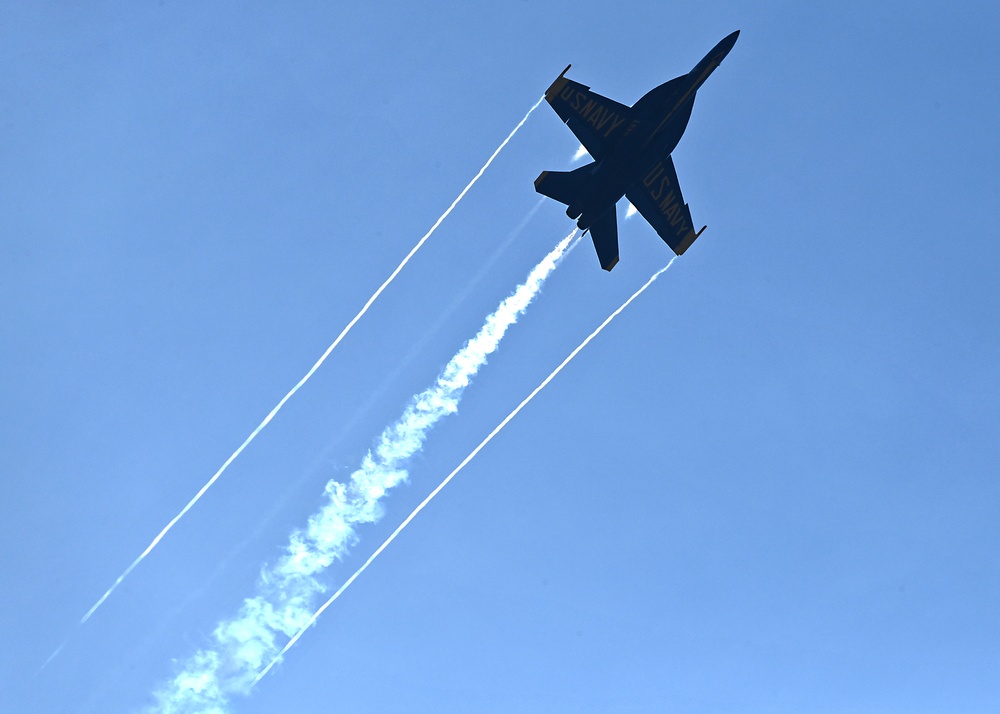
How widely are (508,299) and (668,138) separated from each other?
56.1ft

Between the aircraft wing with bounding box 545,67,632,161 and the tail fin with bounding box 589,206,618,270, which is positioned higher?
the aircraft wing with bounding box 545,67,632,161

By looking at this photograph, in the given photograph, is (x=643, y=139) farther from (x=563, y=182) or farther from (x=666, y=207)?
(x=666, y=207)

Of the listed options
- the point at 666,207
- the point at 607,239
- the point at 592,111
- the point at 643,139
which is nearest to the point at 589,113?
the point at 592,111

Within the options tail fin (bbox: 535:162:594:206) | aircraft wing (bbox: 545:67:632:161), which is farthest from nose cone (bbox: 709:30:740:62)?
tail fin (bbox: 535:162:594:206)

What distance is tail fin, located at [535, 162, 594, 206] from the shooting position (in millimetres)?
57531

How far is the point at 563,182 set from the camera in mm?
57875

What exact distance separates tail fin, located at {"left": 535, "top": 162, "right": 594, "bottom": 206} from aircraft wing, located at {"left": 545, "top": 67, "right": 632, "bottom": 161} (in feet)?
5.89

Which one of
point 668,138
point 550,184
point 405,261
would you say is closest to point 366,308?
point 405,261

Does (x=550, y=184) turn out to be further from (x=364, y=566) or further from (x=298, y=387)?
(x=364, y=566)

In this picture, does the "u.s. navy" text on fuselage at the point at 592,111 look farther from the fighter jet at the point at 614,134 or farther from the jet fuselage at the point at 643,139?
the jet fuselage at the point at 643,139

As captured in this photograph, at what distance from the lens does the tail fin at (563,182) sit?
57.5 meters

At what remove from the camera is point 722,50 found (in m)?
58.3

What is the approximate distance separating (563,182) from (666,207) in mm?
11281

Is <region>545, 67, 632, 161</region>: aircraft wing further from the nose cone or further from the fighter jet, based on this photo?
the nose cone
